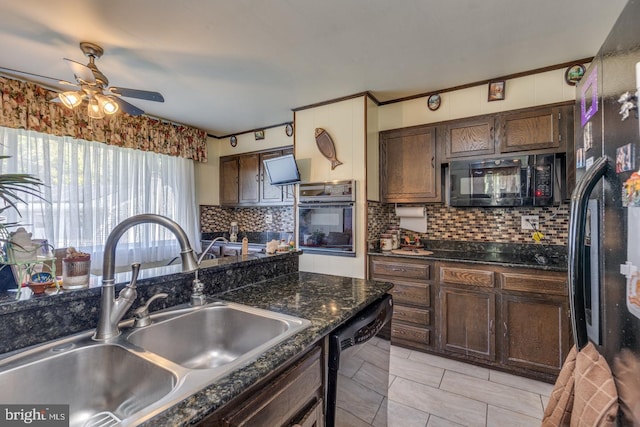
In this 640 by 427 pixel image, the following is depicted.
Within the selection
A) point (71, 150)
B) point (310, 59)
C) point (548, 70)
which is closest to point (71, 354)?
point (310, 59)

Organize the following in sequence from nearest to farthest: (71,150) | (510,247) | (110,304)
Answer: (110,304), (510,247), (71,150)

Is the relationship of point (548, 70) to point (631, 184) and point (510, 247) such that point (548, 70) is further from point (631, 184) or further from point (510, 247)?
point (631, 184)

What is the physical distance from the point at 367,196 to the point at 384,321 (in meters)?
1.64

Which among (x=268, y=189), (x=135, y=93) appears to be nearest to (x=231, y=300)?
(x=135, y=93)

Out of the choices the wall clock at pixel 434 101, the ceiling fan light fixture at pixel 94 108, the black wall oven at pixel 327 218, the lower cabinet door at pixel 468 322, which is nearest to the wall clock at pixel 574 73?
the wall clock at pixel 434 101

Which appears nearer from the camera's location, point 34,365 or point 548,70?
point 34,365

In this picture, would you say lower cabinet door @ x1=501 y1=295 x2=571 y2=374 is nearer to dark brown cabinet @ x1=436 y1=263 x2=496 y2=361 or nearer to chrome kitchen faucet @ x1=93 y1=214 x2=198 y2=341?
dark brown cabinet @ x1=436 y1=263 x2=496 y2=361

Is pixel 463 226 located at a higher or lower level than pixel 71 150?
lower

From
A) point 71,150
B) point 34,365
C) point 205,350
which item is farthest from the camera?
point 71,150

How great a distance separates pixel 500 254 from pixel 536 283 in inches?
22.0

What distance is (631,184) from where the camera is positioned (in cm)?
66

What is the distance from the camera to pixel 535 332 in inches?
87.9

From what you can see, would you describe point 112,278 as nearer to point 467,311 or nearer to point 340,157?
point 340,157

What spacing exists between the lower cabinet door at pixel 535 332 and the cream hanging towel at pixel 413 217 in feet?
3.52
